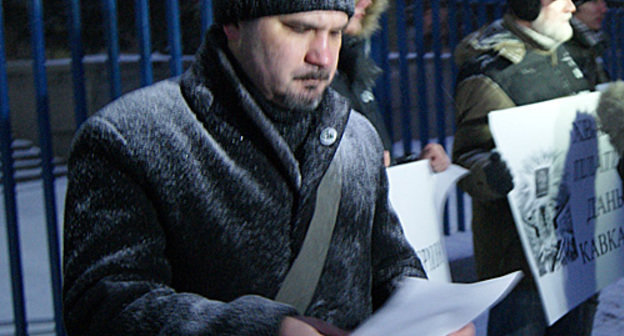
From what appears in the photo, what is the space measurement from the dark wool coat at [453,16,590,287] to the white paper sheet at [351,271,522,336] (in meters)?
1.43

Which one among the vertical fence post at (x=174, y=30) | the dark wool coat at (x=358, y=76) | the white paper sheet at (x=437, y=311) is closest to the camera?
the white paper sheet at (x=437, y=311)

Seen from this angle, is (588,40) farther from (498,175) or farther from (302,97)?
(302,97)

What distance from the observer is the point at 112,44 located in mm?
3260

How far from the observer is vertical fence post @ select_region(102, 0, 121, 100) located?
3215mm

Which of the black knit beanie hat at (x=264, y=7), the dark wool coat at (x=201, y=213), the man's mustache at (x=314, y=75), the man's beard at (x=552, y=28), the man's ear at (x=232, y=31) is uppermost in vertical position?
the black knit beanie hat at (x=264, y=7)

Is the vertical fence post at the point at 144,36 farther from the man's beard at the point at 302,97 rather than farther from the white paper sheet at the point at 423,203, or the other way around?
the man's beard at the point at 302,97

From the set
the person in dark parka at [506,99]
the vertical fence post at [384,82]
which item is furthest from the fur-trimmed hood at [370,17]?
the vertical fence post at [384,82]

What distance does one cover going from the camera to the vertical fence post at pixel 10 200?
3.04m

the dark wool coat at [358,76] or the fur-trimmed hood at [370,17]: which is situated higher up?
the fur-trimmed hood at [370,17]

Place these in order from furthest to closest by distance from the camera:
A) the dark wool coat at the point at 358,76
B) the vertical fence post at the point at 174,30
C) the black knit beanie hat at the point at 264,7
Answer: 1. the vertical fence post at the point at 174,30
2. the dark wool coat at the point at 358,76
3. the black knit beanie hat at the point at 264,7

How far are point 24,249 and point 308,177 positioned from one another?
5.78 m

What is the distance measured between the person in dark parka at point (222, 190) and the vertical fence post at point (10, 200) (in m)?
1.70

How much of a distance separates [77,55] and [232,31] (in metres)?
1.85

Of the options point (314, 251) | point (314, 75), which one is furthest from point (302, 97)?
point (314, 251)
